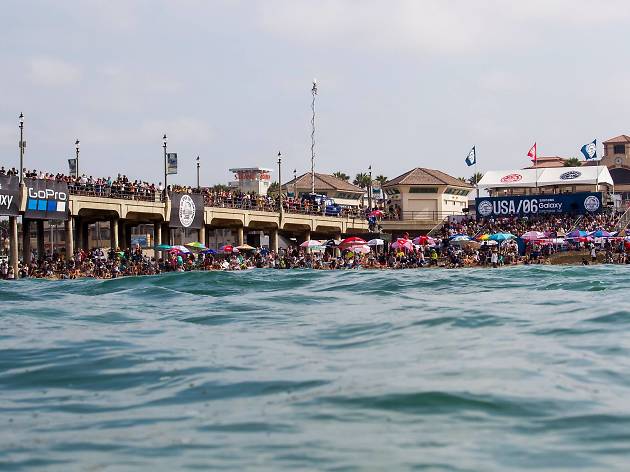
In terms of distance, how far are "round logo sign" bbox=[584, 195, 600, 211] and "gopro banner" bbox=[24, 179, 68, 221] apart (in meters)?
38.1

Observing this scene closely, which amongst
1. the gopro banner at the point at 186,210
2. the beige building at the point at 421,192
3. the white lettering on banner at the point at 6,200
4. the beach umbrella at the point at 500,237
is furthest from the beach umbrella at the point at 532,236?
the white lettering on banner at the point at 6,200

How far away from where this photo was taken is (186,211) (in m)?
64.1

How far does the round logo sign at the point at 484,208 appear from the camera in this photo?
75.8 m

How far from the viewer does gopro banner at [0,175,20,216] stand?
5009 centimetres

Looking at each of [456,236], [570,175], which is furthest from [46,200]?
[570,175]

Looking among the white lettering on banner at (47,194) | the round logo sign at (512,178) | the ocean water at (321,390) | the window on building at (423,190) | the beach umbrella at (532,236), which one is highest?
the round logo sign at (512,178)

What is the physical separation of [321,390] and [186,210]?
177ft

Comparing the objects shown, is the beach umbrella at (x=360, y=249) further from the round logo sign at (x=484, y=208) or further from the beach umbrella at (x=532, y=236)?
the round logo sign at (x=484, y=208)

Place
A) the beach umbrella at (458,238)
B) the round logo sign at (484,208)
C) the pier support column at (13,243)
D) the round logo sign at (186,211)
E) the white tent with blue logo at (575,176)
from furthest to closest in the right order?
the white tent with blue logo at (575,176) < the round logo sign at (484,208) < the beach umbrella at (458,238) < the round logo sign at (186,211) < the pier support column at (13,243)

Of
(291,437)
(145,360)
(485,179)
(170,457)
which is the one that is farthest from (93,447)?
(485,179)

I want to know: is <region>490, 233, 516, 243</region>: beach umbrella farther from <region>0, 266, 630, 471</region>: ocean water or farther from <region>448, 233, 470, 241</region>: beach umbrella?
<region>0, 266, 630, 471</region>: ocean water

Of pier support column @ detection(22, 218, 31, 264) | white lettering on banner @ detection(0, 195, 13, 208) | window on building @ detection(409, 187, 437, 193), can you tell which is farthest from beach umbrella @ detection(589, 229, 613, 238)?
white lettering on banner @ detection(0, 195, 13, 208)

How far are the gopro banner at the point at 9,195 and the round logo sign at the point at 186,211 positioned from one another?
14345 millimetres

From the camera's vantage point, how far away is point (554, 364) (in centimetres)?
1241
